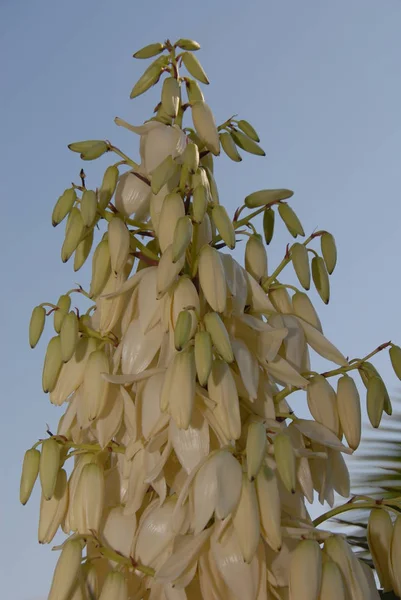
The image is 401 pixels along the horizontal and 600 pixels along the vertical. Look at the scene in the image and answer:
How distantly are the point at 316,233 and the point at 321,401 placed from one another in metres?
0.22

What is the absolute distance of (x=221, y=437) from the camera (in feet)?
2.91

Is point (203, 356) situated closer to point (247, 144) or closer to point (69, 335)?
point (69, 335)

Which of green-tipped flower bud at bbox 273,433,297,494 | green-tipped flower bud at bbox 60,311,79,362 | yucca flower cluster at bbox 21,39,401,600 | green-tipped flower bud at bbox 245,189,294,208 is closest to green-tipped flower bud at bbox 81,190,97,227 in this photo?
yucca flower cluster at bbox 21,39,401,600

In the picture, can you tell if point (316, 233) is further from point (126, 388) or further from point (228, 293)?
point (126, 388)

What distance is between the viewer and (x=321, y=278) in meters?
1.05

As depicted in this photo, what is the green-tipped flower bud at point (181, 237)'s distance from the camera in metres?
0.87

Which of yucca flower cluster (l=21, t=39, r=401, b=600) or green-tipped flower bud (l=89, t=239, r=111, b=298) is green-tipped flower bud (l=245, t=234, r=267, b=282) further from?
green-tipped flower bud (l=89, t=239, r=111, b=298)

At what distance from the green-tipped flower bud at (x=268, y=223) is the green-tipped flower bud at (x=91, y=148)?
0.71 ft

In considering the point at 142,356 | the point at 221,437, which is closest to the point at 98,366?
the point at 142,356

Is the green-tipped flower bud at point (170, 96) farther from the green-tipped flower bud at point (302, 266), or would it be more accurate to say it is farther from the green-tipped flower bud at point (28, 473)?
the green-tipped flower bud at point (28, 473)

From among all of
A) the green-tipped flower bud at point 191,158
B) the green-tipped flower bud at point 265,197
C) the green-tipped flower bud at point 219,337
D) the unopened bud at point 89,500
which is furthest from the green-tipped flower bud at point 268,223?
the unopened bud at point 89,500

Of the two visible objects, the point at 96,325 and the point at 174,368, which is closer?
the point at 174,368

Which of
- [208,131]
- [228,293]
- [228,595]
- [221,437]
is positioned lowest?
[228,595]

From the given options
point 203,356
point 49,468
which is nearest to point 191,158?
point 203,356
